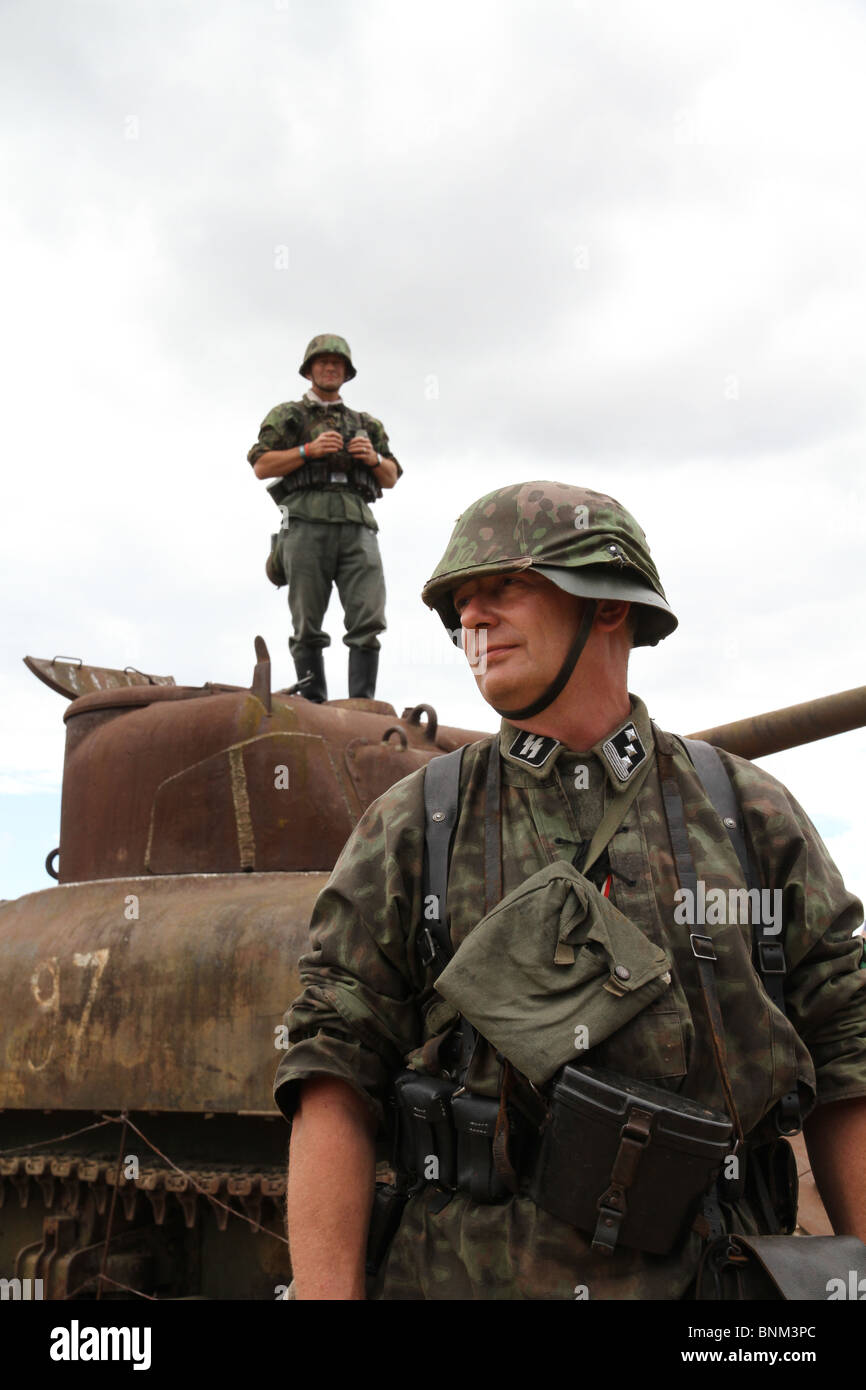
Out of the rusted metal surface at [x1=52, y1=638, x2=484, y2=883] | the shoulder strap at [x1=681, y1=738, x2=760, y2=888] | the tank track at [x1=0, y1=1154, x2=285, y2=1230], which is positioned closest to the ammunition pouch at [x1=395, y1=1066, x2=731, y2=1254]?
the shoulder strap at [x1=681, y1=738, x2=760, y2=888]

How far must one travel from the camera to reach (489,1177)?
2164 mm

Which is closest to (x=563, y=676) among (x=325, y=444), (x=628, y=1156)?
Result: (x=628, y=1156)

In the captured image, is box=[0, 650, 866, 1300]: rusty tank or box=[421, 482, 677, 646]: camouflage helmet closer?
box=[421, 482, 677, 646]: camouflage helmet

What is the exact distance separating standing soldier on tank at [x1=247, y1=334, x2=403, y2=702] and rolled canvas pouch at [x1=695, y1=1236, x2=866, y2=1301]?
5615mm

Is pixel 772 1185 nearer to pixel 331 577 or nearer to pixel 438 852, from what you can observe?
pixel 438 852

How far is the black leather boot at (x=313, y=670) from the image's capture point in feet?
24.7

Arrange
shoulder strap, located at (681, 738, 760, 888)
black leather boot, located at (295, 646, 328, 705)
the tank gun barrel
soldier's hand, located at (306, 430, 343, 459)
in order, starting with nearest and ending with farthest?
shoulder strap, located at (681, 738, 760, 888)
the tank gun barrel
soldier's hand, located at (306, 430, 343, 459)
black leather boot, located at (295, 646, 328, 705)

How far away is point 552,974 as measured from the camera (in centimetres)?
211

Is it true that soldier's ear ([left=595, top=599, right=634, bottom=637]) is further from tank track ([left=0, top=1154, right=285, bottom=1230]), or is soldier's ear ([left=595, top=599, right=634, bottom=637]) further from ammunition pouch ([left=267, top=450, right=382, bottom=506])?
ammunition pouch ([left=267, top=450, right=382, bottom=506])

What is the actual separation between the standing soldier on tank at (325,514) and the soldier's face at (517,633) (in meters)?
5.15

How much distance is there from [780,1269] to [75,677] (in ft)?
19.8

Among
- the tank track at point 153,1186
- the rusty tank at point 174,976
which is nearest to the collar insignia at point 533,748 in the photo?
the rusty tank at point 174,976

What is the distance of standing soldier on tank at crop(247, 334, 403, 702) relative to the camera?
7582 millimetres

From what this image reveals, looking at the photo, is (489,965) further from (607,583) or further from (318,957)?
(607,583)
